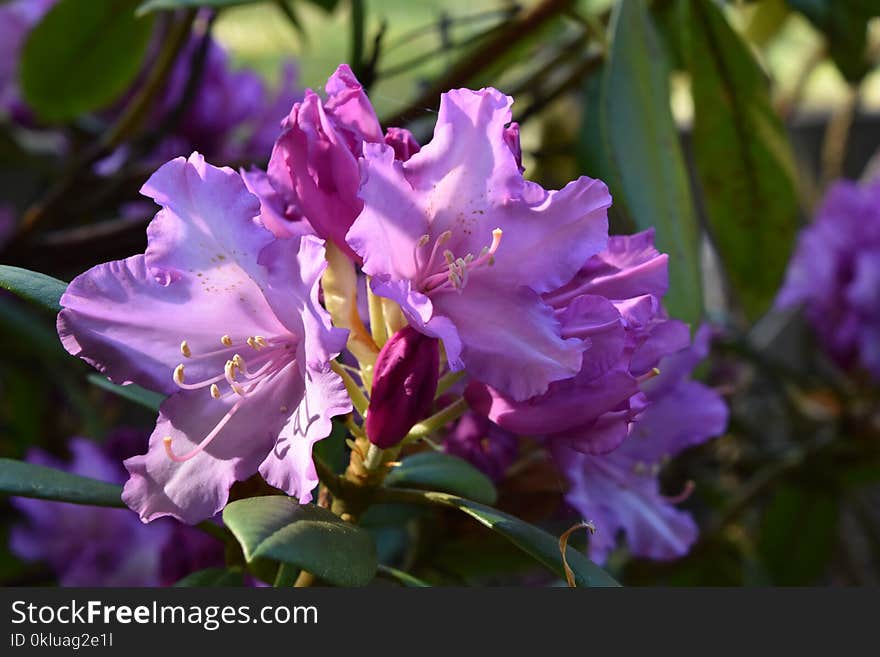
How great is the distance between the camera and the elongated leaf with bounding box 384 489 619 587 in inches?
21.4

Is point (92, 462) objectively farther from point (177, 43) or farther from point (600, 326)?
point (600, 326)

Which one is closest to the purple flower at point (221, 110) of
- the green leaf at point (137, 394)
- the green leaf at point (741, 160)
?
the green leaf at point (741, 160)

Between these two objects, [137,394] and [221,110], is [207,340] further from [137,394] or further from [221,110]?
[221,110]

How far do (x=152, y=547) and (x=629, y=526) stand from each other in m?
0.56

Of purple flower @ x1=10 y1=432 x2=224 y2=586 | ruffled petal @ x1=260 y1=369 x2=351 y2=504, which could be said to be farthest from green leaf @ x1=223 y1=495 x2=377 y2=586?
purple flower @ x1=10 y1=432 x2=224 y2=586

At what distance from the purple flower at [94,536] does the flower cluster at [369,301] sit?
492 mm

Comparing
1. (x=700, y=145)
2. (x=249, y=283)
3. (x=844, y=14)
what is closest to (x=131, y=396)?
(x=249, y=283)

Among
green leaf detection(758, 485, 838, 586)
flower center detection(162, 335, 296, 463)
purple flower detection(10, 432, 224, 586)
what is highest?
flower center detection(162, 335, 296, 463)

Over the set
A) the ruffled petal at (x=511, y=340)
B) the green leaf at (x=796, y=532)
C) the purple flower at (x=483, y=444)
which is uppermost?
the ruffled petal at (x=511, y=340)

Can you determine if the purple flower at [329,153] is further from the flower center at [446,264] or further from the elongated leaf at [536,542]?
the elongated leaf at [536,542]

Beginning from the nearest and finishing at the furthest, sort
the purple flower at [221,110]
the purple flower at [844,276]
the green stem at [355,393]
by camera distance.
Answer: the green stem at [355,393] → the purple flower at [221,110] → the purple flower at [844,276]

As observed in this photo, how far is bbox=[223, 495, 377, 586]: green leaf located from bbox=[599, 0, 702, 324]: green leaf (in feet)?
0.96

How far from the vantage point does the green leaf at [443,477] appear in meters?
0.66

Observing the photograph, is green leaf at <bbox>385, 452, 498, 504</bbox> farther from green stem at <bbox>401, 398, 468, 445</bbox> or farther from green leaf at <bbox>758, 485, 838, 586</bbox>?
green leaf at <bbox>758, 485, 838, 586</bbox>
